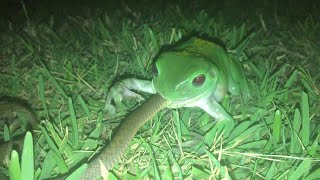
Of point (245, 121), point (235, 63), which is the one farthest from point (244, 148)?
point (235, 63)

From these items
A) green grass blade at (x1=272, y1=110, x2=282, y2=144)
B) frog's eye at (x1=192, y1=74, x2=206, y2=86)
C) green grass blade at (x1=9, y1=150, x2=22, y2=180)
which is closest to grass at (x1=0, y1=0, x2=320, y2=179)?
green grass blade at (x1=272, y1=110, x2=282, y2=144)

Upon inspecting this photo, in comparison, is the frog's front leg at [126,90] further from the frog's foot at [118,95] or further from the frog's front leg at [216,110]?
the frog's front leg at [216,110]

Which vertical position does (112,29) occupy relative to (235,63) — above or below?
above

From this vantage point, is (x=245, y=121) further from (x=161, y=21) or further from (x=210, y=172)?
(x=161, y=21)

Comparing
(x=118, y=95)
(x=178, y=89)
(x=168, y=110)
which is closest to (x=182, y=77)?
(x=178, y=89)

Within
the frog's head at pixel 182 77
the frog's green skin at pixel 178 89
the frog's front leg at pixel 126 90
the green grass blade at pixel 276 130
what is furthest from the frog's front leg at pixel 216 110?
the frog's front leg at pixel 126 90

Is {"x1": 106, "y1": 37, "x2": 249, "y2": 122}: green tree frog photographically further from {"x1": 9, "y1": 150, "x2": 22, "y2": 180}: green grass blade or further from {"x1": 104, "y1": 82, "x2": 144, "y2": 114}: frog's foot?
{"x1": 9, "y1": 150, "x2": 22, "y2": 180}: green grass blade
